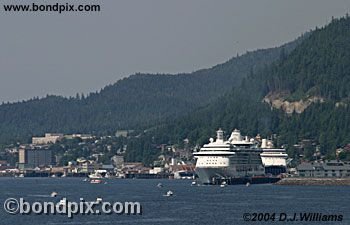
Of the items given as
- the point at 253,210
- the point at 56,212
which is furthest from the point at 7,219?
the point at 253,210

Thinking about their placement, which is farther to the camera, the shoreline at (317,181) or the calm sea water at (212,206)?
Result: the shoreline at (317,181)

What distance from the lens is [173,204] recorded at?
133 m

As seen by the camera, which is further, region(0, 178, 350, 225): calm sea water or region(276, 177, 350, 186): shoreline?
region(276, 177, 350, 186): shoreline

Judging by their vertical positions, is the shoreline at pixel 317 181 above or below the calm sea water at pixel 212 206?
above

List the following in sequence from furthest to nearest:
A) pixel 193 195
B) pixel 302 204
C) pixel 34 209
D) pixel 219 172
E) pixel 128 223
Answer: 1. pixel 219 172
2. pixel 193 195
3. pixel 302 204
4. pixel 34 209
5. pixel 128 223

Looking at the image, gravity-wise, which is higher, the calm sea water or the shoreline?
the shoreline

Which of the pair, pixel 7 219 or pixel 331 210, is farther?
pixel 331 210

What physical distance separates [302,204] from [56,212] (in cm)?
2965

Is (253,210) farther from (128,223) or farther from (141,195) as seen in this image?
(141,195)

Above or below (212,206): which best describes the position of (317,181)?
above

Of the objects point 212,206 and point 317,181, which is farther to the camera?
point 317,181

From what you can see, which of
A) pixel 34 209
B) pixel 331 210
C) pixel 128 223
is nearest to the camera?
pixel 128 223

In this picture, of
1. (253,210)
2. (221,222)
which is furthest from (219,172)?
(221,222)

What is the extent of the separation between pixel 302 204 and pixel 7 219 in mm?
34473
